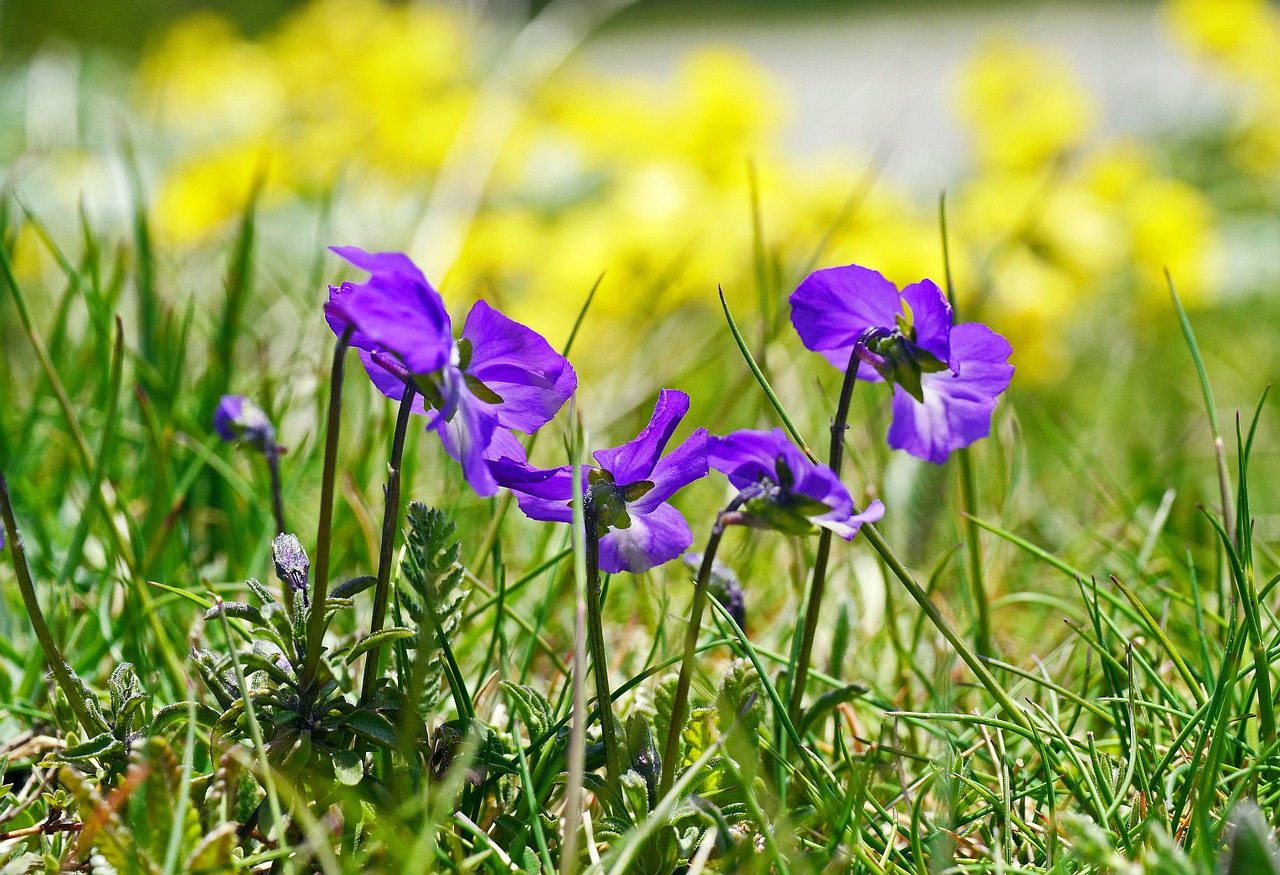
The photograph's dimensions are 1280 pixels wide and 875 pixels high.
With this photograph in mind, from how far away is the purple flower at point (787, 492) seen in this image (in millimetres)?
898

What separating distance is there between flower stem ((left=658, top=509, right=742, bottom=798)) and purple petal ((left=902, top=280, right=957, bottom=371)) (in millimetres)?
219

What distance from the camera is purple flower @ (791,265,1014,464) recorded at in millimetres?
981

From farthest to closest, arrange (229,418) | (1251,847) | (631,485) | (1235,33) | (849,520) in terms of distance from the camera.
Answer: (1235,33), (229,418), (631,485), (849,520), (1251,847)

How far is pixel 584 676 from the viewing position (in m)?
0.91

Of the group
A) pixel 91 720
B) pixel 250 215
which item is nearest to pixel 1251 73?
pixel 250 215

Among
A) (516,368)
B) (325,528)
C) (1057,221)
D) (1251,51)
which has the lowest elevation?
(1057,221)

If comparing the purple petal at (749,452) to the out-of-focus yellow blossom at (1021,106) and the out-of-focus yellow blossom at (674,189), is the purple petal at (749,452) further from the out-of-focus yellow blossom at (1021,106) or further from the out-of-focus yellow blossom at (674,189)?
the out-of-focus yellow blossom at (1021,106)

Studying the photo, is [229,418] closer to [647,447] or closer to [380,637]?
[380,637]

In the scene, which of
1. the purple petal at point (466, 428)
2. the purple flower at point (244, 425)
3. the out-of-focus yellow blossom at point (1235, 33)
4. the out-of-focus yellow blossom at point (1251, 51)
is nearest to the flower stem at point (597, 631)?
the purple petal at point (466, 428)

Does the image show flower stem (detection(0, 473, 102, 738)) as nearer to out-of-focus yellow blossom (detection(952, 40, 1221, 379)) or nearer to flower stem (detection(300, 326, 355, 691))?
flower stem (detection(300, 326, 355, 691))

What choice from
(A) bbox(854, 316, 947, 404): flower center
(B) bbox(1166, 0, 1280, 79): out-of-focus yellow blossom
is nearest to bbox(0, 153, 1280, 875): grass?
(A) bbox(854, 316, 947, 404): flower center

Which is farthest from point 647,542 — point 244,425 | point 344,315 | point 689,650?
point 244,425

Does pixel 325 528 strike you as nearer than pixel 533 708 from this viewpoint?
Yes

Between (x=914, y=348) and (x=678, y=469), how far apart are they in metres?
0.23
